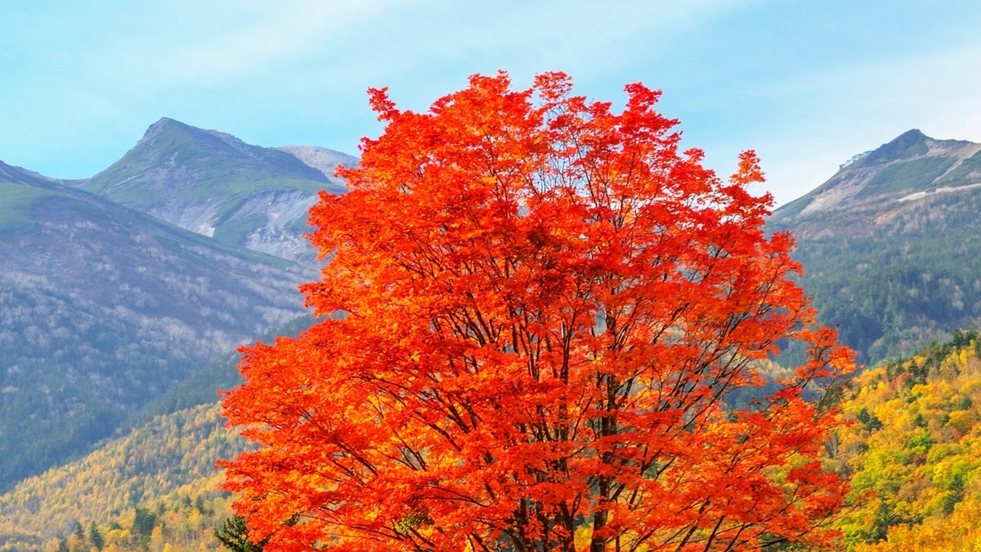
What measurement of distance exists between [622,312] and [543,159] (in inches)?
141

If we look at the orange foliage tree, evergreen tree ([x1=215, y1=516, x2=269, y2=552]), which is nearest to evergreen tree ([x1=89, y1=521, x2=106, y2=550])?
evergreen tree ([x1=215, y1=516, x2=269, y2=552])

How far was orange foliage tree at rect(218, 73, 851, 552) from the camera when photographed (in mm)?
14789

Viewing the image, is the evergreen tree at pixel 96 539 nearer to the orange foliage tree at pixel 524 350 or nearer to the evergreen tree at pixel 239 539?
the evergreen tree at pixel 239 539

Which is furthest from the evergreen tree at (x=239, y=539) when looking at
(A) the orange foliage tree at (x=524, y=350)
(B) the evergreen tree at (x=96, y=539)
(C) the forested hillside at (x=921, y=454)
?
(B) the evergreen tree at (x=96, y=539)

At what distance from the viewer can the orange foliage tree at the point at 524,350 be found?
1479cm

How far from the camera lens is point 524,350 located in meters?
16.8

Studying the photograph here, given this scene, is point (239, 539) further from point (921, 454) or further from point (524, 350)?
point (921, 454)

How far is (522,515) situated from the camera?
15.9 meters

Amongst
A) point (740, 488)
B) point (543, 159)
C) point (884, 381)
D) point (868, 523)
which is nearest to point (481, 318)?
point (543, 159)

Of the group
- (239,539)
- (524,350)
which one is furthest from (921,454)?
(524,350)

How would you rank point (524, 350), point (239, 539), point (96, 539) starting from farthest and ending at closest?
point (96, 539) < point (239, 539) < point (524, 350)

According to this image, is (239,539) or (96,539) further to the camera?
(96,539)

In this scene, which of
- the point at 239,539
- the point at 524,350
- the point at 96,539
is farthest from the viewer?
the point at 96,539

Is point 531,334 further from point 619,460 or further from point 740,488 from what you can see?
point 740,488
